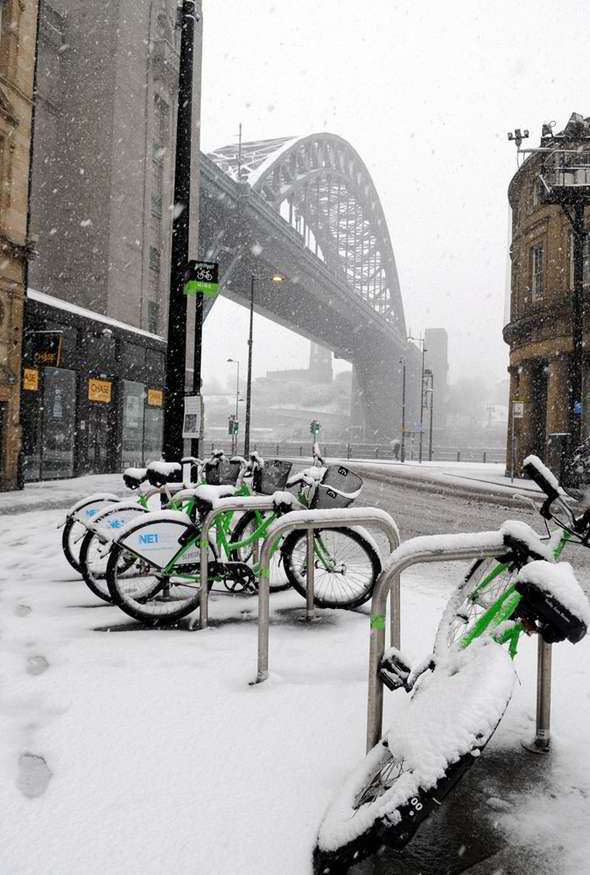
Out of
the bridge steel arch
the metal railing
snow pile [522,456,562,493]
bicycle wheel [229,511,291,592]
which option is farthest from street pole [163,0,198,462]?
the metal railing

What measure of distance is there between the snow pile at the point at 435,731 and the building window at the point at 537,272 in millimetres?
26781

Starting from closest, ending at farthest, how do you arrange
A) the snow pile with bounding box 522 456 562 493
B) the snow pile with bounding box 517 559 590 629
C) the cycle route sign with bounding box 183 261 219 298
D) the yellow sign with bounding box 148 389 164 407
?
the snow pile with bounding box 517 559 590 629 → the snow pile with bounding box 522 456 562 493 → the cycle route sign with bounding box 183 261 219 298 → the yellow sign with bounding box 148 389 164 407

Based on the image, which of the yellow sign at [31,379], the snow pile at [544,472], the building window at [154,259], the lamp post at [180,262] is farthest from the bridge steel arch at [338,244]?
the snow pile at [544,472]

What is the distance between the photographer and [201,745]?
2836 millimetres

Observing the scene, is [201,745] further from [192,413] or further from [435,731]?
[192,413]

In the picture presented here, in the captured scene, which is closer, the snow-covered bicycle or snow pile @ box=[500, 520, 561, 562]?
the snow-covered bicycle

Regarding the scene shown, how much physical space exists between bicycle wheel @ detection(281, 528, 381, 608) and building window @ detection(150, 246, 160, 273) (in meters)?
27.5

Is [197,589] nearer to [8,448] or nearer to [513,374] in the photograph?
[8,448]

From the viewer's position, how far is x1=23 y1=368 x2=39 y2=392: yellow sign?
18.4 m

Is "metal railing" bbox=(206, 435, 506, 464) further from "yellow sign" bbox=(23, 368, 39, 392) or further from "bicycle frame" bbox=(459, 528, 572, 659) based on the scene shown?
"bicycle frame" bbox=(459, 528, 572, 659)

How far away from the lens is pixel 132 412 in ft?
81.8

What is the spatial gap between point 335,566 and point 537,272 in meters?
25.1

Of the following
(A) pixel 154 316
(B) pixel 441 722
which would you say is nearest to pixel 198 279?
(B) pixel 441 722

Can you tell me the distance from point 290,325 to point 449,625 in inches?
2623
